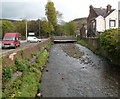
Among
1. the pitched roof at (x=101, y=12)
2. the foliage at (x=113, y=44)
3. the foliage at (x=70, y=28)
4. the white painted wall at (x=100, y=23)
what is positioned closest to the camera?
the foliage at (x=113, y=44)

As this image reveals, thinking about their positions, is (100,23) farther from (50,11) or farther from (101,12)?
(50,11)

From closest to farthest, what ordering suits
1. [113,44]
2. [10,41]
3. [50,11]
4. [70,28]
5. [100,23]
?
[113,44]
[10,41]
[100,23]
[50,11]
[70,28]

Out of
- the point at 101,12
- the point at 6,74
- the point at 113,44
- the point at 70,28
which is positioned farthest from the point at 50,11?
the point at 6,74

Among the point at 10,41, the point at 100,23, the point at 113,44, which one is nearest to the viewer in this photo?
the point at 113,44

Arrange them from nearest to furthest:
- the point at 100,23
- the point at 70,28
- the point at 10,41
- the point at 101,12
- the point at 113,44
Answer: the point at 113,44
the point at 10,41
the point at 100,23
the point at 101,12
the point at 70,28

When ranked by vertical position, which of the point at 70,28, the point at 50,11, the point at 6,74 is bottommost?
the point at 6,74

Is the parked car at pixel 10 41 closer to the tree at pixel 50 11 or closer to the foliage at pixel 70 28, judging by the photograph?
the tree at pixel 50 11

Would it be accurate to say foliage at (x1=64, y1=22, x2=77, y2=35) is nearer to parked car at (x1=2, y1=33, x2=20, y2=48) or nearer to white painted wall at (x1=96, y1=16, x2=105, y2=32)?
white painted wall at (x1=96, y1=16, x2=105, y2=32)

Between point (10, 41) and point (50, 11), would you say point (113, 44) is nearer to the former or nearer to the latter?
point (10, 41)

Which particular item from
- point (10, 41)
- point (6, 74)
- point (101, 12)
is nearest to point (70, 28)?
point (101, 12)

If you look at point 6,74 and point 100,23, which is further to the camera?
point 100,23

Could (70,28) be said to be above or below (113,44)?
above

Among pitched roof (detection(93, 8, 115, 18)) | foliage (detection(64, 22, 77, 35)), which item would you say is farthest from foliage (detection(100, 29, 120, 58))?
foliage (detection(64, 22, 77, 35))

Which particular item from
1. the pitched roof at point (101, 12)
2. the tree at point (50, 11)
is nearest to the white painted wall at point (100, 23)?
the pitched roof at point (101, 12)
